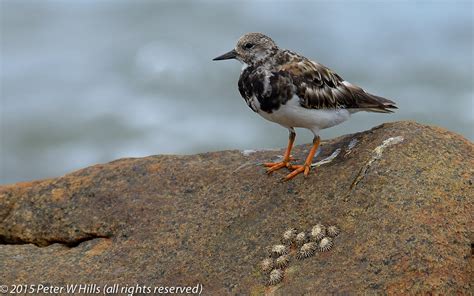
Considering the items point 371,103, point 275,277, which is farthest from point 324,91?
point 275,277

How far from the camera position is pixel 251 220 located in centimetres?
629

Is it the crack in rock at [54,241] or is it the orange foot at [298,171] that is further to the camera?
the orange foot at [298,171]

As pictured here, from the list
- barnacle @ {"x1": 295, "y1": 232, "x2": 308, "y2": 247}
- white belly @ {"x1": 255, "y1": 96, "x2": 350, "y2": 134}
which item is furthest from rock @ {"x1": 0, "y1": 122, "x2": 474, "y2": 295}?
white belly @ {"x1": 255, "y1": 96, "x2": 350, "y2": 134}

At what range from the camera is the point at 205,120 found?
1508 centimetres

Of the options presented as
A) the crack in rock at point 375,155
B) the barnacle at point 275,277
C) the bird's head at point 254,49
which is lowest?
the barnacle at point 275,277

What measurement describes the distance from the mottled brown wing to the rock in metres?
0.42

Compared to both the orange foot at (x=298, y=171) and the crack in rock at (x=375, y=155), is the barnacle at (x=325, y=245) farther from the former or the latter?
the orange foot at (x=298, y=171)

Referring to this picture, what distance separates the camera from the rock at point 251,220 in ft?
17.5

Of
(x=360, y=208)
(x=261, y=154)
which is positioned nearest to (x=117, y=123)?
(x=261, y=154)

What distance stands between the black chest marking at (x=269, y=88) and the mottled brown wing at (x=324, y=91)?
0.32ft

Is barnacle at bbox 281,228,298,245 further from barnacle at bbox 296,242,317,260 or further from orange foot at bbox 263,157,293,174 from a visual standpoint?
orange foot at bbox 263,157,293,174

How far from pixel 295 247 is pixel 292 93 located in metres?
1.70

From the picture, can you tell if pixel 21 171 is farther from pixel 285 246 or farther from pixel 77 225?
pixel 285 246

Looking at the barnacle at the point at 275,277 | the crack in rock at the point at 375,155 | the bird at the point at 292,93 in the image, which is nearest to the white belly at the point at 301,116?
the bird at the point at 292,93
